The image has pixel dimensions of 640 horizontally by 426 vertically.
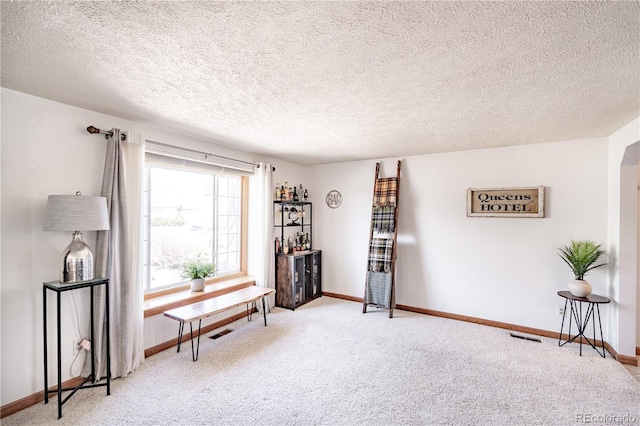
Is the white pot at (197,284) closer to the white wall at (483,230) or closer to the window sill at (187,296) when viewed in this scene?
the window sill at (187,296)

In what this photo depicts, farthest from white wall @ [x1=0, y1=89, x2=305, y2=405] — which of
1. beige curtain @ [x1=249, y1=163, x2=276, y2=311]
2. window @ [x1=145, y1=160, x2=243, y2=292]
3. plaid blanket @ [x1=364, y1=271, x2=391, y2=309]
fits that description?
plaid blanket @ [x1=364, y1=271, x2=391, y2=309]

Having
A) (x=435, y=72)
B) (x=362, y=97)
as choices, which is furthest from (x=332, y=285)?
(x=435, y=72)

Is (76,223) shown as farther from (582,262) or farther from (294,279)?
(582,262)

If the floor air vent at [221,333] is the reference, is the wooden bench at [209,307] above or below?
above

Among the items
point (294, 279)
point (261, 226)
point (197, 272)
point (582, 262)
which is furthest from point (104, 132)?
point (582, 262)

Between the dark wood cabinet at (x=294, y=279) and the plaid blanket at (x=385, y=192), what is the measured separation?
1400 mm

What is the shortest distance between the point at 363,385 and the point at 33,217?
2.89m

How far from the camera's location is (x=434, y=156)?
4.02 meters

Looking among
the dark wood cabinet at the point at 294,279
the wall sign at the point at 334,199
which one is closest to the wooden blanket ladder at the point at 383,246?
the wall sign at the point at 334,199

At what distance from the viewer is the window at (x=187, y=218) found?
10.4 feet

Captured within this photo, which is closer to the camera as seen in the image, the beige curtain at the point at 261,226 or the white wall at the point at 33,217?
the white wall at the point at 33,217

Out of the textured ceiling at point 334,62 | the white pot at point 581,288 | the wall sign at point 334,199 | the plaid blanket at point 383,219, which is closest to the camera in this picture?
the textured ceiling at point 334,62

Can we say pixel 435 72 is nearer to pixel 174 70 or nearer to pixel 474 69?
pixel 474 69

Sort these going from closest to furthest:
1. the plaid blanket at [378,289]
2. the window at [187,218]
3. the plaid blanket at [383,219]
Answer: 1. the window at [187,218]
2. the plaid blanket at [378,289]
3. the plaid blanket at [383,219]
